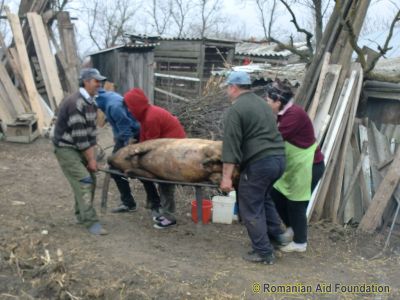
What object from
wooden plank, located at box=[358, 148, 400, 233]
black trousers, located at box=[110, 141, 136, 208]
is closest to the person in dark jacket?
black trousers, located at box=[110, 141, 136, 208]

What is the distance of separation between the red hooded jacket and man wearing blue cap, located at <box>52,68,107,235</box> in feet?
1.35

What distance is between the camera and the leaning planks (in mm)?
11086

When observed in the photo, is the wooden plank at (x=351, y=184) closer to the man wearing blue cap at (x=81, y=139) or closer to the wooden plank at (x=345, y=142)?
the wooden plank at (x=345, y=142)

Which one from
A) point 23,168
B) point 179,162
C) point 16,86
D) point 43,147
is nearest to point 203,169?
point 179,162

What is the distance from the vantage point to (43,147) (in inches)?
384

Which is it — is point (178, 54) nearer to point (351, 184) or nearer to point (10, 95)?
point (10, 95)

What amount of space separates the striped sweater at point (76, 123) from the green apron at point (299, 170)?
210 cm

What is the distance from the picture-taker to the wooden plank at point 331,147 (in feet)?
20.4

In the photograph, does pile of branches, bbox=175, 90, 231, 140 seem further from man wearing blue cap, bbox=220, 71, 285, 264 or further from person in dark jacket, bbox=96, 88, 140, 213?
man wearing blue cap, bbox=220, 71, 285, 264

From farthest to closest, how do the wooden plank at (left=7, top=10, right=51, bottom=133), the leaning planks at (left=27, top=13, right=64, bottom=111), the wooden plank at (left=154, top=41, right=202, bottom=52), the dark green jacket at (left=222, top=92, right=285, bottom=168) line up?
the wooden plank at (left=154, top=41, right=202, bottom=52) < the leaning planks at (left=27, top=13, right=64, bottom=111) < the wooden plank at (left=7, top=10, right=51, bottom=133) < the dark green jacket at (left=222, top=92, right=285, bottom=168)

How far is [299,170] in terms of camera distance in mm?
4832

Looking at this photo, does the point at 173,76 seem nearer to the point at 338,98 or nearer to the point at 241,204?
the point at 338,98

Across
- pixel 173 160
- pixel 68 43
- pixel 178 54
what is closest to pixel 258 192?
pixel 173 160

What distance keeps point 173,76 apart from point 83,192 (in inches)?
449
